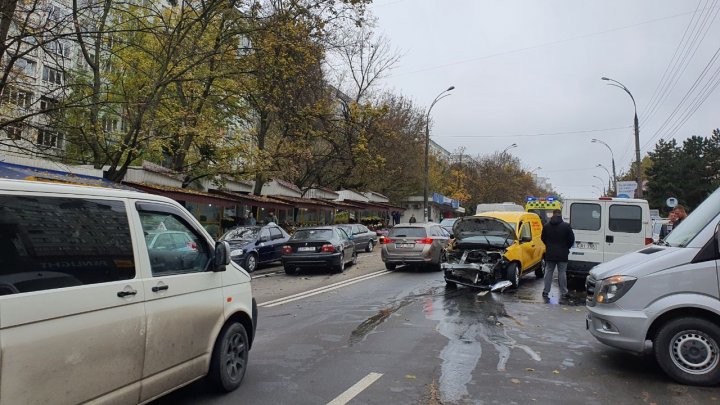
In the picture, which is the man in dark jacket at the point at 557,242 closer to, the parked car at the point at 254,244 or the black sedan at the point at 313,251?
the black sedan at the point at 313,251

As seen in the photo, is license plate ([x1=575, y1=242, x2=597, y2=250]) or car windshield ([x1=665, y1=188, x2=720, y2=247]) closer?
car windshield ([x1=665, y1=188, x2=720, y2=247])

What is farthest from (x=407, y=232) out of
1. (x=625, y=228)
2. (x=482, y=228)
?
(x=625, y=228)

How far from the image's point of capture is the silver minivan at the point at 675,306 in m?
5.20

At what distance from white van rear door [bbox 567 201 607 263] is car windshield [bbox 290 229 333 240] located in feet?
24.1

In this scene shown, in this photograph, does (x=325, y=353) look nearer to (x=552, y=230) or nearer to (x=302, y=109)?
(x=552, y=230)

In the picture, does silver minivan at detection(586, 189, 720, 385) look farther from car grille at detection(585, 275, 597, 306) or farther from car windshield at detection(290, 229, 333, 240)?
car windshield at detection(290, 229, 333, 240)

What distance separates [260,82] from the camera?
2203cm

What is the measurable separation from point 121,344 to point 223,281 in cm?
138

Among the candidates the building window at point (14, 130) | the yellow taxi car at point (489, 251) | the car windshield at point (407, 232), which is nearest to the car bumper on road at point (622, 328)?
the yellow taxi car at point (489, 251)

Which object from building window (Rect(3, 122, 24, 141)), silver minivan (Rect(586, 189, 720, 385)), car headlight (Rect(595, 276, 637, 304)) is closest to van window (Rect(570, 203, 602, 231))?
silver minivan (Rect(586, 189, 720, 385))

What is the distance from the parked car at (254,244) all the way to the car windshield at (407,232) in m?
4.29

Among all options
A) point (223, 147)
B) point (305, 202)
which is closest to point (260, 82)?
point (223, 147)

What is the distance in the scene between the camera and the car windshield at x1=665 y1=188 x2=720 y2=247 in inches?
220

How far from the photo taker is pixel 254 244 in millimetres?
16609
